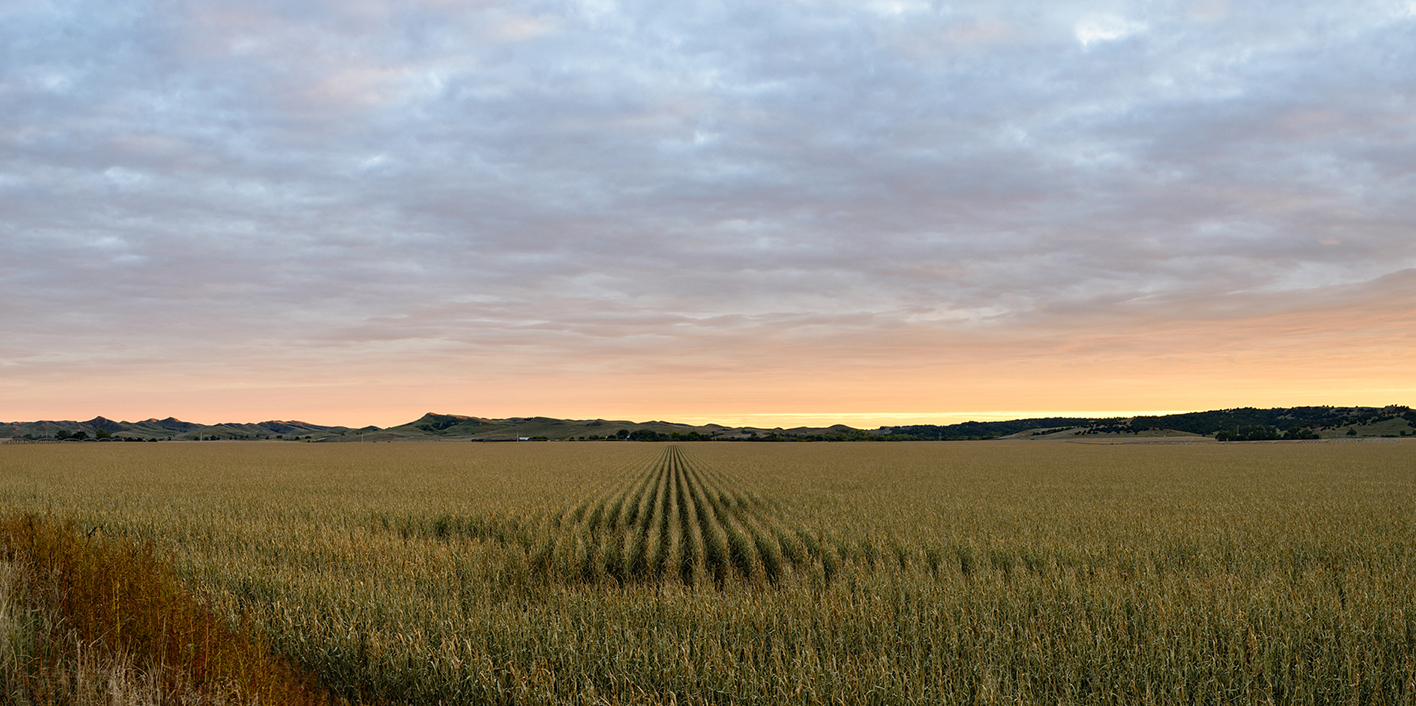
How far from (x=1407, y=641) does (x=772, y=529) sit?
11.0 meters

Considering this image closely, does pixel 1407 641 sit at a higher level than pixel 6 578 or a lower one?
lower

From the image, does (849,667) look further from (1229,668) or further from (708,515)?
(708,515)

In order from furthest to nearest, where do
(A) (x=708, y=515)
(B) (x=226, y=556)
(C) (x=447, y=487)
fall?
(C) (x=447, y=487), (A) (x=708, y=515), (B) (x=226, y=556)

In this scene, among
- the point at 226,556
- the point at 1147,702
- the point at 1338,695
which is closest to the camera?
the point at 1147,702

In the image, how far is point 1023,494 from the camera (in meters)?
26.3

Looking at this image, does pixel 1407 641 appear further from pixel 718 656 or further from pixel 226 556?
Result: pixel 226 556

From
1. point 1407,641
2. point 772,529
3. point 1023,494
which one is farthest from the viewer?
point 1023,494

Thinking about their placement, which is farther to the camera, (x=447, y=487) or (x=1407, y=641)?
(x=447, y=487)

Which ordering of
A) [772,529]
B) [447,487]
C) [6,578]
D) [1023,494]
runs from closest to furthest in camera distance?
1. [6,578]
2. [772,529]
3. [1023,494]
4. [447,487]

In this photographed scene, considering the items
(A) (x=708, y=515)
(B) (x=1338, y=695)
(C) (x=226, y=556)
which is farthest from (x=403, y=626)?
(A) (x=708, y=515)

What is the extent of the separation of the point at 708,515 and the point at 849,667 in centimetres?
1446

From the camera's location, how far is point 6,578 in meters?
8.16

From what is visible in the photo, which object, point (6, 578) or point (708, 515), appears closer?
point (6, 578)

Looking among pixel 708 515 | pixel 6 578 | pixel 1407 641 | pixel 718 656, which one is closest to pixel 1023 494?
pixel 708 515
